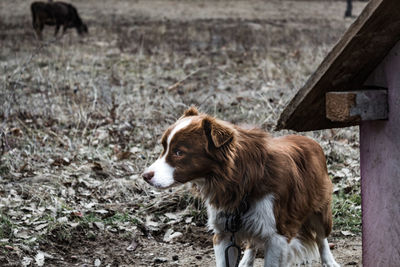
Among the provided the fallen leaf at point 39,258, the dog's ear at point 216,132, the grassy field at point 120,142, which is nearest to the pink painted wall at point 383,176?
the dog's ear at point 216,132

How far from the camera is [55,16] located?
22.3 metres

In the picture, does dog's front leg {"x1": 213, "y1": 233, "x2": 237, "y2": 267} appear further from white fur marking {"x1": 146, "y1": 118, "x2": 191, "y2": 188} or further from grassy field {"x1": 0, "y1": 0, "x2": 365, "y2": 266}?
grassy field {"x1": 0, "y1": 0, "x2": 365, "y2": 266}

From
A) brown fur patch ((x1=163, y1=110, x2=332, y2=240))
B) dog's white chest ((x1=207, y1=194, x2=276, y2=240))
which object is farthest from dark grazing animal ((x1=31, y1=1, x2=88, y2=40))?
dog's white chest ((x1=207, y1=194, x2=276, y2=240))

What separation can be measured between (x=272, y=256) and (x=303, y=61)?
359 inches

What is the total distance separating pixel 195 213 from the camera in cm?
539

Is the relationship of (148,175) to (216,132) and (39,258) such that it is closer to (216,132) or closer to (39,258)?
(216,132)

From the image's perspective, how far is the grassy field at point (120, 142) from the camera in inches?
189

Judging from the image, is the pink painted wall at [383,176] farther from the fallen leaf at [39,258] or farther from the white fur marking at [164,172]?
the fallen leaf at [39,258]

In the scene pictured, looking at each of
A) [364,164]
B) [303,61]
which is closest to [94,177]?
[364,164]

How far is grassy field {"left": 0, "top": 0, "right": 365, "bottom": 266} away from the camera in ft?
15.8

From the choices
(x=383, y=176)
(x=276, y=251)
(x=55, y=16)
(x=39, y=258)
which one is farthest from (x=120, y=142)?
(x=55, y=16)

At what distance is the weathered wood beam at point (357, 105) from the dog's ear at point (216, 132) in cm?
64

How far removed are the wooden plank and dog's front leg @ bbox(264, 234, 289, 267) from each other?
0.75 metres

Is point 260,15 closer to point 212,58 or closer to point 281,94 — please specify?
point 212,58
